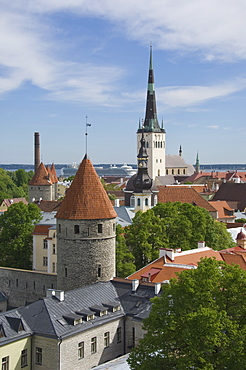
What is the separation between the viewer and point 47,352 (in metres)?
23.2

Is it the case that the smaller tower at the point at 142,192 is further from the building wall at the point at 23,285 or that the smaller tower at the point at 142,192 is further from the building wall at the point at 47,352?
the building wall at the point at 47,352

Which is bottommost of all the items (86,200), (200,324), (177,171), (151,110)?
(200,324)

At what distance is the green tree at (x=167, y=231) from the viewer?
128ft

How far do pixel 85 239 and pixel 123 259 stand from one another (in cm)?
903

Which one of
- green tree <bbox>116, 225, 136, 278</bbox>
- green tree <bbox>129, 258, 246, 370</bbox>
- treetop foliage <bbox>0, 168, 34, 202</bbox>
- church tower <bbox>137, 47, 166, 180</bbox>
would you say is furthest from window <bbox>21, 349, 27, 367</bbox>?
church tower <bbox>137, 47, 166, 180</bbox>

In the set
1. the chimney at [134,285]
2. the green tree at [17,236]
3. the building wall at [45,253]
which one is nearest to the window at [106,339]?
the chimney at [134,285]

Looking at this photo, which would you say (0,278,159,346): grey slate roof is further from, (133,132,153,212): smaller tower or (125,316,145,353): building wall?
(133,132,153,212): smaller tower

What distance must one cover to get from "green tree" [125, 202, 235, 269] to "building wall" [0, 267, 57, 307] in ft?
28.1

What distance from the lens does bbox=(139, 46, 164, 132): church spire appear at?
109m

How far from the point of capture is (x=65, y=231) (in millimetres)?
28719

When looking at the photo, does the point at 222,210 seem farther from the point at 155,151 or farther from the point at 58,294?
the point at 155,151

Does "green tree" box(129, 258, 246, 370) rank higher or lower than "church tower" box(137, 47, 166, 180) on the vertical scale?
lower

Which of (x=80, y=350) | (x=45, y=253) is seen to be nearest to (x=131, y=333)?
(x=80, y=350)

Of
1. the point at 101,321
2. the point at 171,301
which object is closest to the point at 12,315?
the point at 101,321
